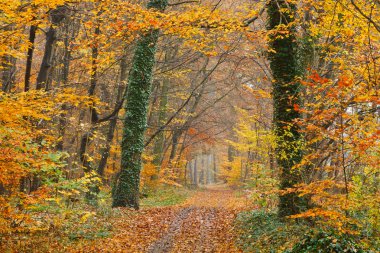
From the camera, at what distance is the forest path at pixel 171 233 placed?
27.0ft

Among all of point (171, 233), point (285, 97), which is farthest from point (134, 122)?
point (285, 97)

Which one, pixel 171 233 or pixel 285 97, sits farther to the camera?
pixel 171 233

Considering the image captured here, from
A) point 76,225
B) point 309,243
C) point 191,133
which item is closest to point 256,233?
point 309,243

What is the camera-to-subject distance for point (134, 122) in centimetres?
1314

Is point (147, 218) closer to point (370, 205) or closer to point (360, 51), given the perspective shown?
point (370, 205)

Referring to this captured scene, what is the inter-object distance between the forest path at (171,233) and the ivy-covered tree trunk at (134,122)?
105cm

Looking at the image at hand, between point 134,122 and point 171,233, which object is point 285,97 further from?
point 134,122

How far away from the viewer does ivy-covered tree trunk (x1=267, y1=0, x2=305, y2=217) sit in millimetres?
9062

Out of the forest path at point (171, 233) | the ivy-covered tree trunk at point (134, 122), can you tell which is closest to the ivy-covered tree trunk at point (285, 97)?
the forest path at point (171, 233)

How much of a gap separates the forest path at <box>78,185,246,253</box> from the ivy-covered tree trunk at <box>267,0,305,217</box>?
6.51 feet

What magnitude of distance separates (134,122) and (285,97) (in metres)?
5.97

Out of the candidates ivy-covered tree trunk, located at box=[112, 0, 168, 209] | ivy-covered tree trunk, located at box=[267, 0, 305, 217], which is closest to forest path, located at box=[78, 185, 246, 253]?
ivy-covered tree trunk, located at box=[112, 0, 168, 209]

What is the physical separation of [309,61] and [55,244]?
841 cm

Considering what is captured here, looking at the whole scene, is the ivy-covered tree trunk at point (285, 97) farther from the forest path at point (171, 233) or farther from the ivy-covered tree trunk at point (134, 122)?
the ivy-covered tree trunk at point (134, 122)
